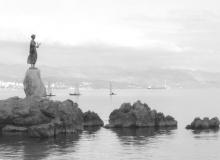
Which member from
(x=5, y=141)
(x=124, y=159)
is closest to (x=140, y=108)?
(x=5, y=141)

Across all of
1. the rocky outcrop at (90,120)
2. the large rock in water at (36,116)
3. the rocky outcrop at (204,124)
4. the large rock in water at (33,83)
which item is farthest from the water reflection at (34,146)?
the rocky outcrop at (204,124)

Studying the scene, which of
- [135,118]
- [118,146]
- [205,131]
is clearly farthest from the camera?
[135,118]

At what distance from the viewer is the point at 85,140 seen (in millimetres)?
71938

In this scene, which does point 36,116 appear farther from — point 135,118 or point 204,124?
point 204,124

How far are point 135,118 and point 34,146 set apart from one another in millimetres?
29850

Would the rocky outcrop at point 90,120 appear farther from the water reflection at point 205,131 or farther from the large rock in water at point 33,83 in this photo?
the water reflection at point 205,131

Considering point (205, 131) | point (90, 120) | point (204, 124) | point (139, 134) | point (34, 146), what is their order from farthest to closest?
point (90, 120)
point (204, 124)
point (205, 131)
point (139, 134)
point (34, 146)

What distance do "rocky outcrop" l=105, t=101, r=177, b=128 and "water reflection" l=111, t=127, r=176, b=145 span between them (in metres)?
3.22

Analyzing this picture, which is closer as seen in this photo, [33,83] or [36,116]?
[36,116]

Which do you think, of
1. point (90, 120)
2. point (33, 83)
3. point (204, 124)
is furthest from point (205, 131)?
point (33, 83)

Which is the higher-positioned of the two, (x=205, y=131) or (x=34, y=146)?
(x=205, y=131)

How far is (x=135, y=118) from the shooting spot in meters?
91.8

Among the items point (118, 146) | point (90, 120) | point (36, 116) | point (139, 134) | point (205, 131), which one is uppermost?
point (36, 116)

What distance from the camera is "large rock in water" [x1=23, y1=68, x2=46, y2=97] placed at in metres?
83.1
